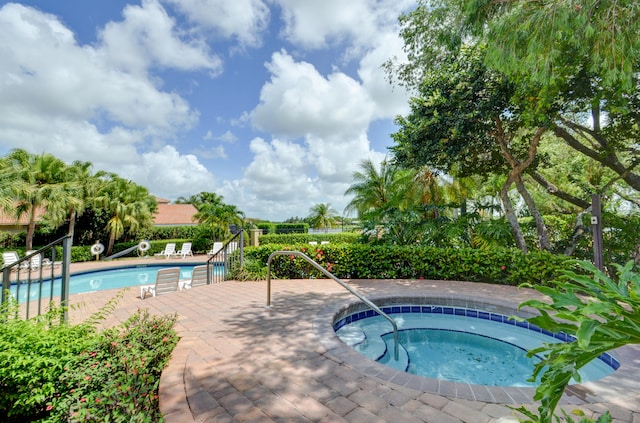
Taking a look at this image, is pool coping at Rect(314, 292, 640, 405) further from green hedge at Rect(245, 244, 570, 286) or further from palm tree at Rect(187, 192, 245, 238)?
palm tree at Rect(187, 192, 245, 238)

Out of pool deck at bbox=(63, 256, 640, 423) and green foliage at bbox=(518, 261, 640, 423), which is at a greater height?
green foliage at bbox=(518, 261, 640, 423)

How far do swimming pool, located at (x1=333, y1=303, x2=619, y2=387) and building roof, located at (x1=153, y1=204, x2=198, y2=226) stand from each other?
31.6 meters

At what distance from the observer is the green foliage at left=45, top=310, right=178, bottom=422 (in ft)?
7.14

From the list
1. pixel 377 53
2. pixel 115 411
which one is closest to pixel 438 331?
pixel 115 411

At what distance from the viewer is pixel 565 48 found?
5.95 meters

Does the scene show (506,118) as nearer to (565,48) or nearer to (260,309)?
(565,48)

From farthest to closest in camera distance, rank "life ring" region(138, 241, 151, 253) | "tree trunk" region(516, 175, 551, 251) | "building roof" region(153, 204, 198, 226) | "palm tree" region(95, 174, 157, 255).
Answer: "building roof" region(153, 204, 198, 226) < "life ring" region(138, 241, 151, 253) < "palm tree" region(95, 174, 157, 255) < "tree trunk" region(516, 175, 551, 251)

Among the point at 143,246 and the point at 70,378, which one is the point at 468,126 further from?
the point at 143,246

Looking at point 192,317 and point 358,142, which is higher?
point 358,142

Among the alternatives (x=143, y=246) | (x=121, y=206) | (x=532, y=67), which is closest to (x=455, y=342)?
(x=532, y=67)

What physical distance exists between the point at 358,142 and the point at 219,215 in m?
10.6

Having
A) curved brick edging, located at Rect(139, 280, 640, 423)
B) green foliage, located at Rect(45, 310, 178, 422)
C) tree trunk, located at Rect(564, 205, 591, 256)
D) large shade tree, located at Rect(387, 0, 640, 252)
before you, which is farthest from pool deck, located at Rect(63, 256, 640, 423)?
tree trunk, located at Rect(564, 205, 591, 256)

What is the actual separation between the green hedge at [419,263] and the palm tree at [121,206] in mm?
13003

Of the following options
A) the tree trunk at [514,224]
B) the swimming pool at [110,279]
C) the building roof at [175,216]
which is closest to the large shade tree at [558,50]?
the tree trunk at [514,224]
